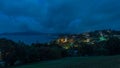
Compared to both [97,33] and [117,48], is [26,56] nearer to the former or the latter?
[117,48]

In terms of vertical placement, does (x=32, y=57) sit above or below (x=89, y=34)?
below

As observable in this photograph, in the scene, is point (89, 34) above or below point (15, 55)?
above

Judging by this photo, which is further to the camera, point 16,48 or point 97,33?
point 97,33

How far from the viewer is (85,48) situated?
43469 millimetres

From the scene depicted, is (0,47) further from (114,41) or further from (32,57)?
(114,41)

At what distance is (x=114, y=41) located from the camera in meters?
42.1

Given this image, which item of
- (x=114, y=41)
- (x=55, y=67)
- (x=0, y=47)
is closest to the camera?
(x=55, y=67)

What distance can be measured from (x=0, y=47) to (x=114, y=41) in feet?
59.0

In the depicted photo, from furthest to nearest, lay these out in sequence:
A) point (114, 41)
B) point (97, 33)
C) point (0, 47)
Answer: point (97, 33)
point (114, 41)
point (0, 47)

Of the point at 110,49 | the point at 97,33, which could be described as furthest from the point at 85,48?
the point at 97,33

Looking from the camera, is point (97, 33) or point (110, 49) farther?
point (97, 33)

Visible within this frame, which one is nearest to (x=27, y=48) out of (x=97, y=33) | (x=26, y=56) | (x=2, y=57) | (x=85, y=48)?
(x=26, y=56)

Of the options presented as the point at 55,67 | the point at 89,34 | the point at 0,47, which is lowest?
the point at 55,67

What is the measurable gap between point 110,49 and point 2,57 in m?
17.8
